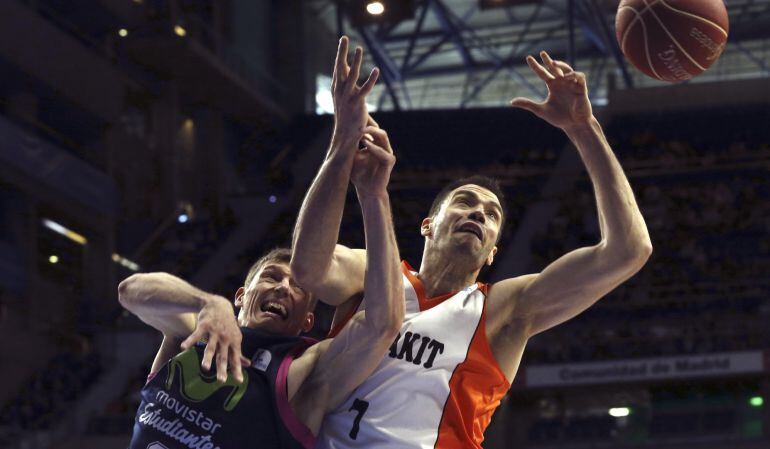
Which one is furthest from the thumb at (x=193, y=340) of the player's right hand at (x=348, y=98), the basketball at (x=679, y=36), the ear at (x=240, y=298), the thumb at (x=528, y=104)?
the basketball at (x=679, y=36)

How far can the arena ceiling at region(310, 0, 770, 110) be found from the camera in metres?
25.7

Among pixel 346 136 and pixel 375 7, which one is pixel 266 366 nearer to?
pixel 346 136

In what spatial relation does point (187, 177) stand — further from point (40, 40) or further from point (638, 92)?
point (638, 92)

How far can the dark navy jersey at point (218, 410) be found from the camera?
3.46 meters

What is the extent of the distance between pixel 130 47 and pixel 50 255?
424 centimetres

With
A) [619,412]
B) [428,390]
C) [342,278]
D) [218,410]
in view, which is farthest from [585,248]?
[619,412]

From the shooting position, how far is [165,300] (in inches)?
140

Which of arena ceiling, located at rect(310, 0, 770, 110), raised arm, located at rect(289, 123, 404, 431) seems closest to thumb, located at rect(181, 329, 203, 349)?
raised arm, located at rect(289, 123, 404, 431)

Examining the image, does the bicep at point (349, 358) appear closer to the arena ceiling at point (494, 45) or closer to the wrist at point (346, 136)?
the wrist at point (346, 136)

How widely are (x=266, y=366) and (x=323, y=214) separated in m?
0.60

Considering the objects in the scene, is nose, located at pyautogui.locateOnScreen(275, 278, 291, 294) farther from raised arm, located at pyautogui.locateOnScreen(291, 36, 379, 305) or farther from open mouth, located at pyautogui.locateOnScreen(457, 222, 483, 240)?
open mouth, located at pyautogui.locateOnScreen(457, 222, 483, 240)

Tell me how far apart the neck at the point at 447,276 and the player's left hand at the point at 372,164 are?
1.67 ft

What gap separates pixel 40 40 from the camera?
15.7 meters

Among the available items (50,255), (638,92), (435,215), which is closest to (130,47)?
(50,255)
